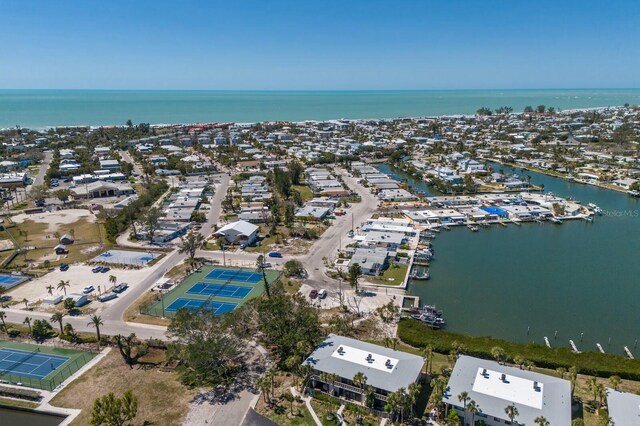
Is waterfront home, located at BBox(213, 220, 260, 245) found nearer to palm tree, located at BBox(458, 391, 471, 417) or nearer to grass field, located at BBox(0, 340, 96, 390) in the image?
grass field, located at BBox(0, 340, 96, 390)

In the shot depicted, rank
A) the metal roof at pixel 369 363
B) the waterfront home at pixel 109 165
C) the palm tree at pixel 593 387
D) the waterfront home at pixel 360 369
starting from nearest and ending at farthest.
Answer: the palm tree at pixel 593 387 → the waterfront home at pixel 360 369 → the metal roof at pixel 369 363 → the waterfront home at pixel 109 165

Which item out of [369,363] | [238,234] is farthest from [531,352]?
[238,234]

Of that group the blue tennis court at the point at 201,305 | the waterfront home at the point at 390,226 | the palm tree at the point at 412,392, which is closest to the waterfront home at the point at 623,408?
the palm tree at the point at 412,392

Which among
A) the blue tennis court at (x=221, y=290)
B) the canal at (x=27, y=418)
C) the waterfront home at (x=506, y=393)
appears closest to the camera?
the waterfront home at (x=506, y=393)

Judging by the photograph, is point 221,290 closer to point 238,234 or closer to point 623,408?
point 238,234

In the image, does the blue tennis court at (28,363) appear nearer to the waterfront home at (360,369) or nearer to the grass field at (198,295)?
the grass field at (198,295)

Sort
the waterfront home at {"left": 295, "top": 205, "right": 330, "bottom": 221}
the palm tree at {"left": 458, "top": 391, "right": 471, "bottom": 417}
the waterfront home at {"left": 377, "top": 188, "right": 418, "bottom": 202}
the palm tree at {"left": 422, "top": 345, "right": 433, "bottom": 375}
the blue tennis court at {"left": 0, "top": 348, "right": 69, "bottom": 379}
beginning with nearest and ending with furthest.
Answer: the palm tree at {"left": 458, "top": 391, "right": 471, "bottom": 417}
the palm tree at {"left": 422, "top": 345, "right": 433, "bottom": 375}
the blue tennis court at {"left": 0, "top": 348, "right": 69, "bottom": 379}
the waterfront home at {"left": 295, "top": 205, "right": 330, "bottom": 221}
the waterfront home at {"left": 377, "top": 188, "right": 418, "bottom": 202}

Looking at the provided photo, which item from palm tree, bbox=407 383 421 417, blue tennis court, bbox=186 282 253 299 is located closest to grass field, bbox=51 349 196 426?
blue tennis court, bbox=186 282 253 299
